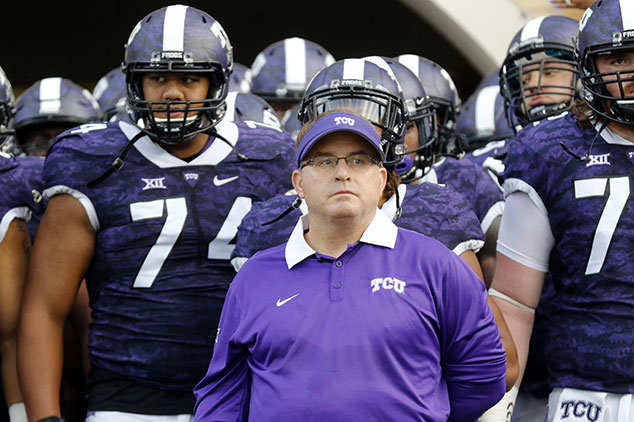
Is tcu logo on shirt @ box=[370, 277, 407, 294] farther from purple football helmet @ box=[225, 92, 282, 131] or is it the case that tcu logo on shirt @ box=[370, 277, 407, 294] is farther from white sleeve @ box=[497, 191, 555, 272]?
purple football helmet @ box=[225, 92, 282, 131]

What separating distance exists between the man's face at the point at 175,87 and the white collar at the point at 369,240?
3.89ft

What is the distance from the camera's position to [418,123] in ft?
15.1

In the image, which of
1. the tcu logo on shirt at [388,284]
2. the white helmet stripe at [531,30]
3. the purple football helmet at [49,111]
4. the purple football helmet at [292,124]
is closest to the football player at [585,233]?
the tcu logo on shirt at [388,284]

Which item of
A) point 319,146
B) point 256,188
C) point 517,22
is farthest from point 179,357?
point 517,22

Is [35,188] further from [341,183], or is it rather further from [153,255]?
[341,183]

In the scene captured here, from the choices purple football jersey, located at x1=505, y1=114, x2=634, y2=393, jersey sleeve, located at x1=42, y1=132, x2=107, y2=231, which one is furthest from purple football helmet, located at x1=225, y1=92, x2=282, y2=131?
purple football jersey, located at x1=505, y1=114, x2=634, y2=393

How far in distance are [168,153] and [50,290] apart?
64 cm

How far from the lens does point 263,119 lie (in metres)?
5.96

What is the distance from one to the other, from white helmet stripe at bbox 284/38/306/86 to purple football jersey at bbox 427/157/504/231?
255 cm

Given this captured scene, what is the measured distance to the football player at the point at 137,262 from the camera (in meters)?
4.14

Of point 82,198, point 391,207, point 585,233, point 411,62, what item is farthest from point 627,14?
point 411,62

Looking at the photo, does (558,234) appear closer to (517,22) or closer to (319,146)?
(319,146)

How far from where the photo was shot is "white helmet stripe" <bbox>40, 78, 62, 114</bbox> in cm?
667

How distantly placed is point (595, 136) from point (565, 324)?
2.03 feet
